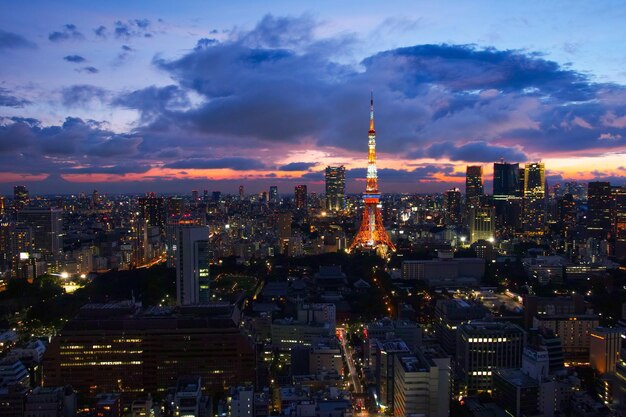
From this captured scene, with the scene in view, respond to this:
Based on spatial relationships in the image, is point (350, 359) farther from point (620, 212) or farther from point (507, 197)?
point (507, 197)

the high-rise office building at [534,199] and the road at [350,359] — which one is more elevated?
the high-rise office building at [534,199]

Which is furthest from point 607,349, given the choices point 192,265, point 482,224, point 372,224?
point 482,224

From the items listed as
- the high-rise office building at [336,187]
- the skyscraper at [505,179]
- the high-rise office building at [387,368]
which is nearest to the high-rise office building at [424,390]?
the high-rise office building at [387,368]

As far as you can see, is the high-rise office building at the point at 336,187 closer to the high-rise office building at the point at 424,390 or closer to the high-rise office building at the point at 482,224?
the high-rise office building at the point at 482,224

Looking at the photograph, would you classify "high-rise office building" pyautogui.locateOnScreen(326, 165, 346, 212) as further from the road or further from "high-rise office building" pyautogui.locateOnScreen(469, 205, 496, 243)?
the road

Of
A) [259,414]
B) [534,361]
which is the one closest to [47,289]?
[259,414]
